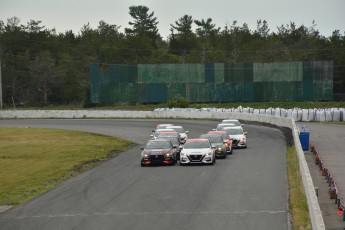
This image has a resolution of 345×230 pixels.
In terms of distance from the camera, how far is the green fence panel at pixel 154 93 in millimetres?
97312

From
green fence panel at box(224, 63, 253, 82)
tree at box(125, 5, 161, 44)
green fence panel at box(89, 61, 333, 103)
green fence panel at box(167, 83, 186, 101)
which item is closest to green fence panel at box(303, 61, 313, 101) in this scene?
green fence panel at box(89, 61, 333, 103)

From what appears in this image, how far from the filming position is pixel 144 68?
97.7 m

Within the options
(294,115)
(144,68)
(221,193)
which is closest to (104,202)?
(221,193)

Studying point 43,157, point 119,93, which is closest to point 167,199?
point 43,157

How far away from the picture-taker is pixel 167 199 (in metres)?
23.9

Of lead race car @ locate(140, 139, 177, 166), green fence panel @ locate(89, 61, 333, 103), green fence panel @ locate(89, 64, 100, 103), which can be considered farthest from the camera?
green fence panel @ locate(89, 64, 100, 103)

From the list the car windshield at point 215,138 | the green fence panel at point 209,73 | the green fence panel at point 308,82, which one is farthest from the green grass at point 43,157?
the green fence panel at point 308,82

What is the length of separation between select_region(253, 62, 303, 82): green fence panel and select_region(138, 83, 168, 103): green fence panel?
495 inches

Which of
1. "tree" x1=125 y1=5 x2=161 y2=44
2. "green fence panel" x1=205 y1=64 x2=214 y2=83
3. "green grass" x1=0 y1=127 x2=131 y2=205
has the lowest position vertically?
"green grass" x1=0 y1=127 x2=131 y2=205

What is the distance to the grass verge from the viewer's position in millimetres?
18844

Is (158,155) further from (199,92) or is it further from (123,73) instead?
(123,73)

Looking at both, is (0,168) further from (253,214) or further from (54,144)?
(253,214)

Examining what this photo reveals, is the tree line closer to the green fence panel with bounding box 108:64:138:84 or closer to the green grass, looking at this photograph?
the green fence panel with bounding box 108:64:138:84

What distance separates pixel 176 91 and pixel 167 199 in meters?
73.4
